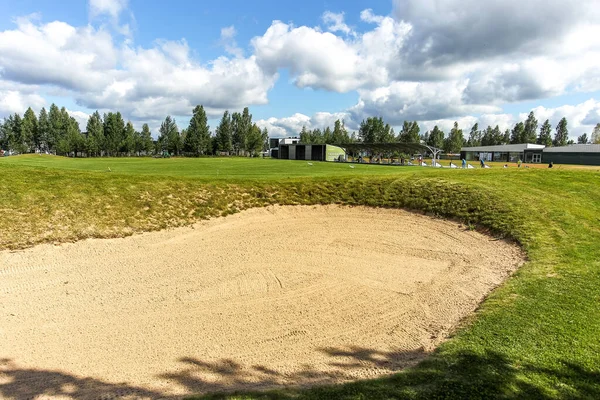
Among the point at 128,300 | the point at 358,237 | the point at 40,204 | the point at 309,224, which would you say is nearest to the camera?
the point at 128,300

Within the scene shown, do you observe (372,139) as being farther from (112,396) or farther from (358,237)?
(112,396)

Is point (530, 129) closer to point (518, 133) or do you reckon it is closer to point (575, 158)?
point (518, 133)

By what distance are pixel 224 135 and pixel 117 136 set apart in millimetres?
35569

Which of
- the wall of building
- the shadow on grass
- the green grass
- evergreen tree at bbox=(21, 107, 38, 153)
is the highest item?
evergreen tree at bbox=(21, 107, 38, 153)

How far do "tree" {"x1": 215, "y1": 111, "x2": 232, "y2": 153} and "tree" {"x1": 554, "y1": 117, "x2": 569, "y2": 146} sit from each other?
13091cm

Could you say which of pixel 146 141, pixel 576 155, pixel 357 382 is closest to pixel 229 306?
pixel 357 382

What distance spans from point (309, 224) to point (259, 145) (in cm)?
12109

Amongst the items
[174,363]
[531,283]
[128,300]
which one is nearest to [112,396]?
[174,363]

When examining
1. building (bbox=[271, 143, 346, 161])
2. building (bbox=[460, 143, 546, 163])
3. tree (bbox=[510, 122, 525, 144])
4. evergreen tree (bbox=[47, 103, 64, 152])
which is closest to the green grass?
building (bbox=[271, 143, 346, 161])

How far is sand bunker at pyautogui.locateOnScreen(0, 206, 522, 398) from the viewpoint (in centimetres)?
589

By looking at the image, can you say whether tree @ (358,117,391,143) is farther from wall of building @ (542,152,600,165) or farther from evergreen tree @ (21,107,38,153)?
evergreen tree @ (21,107,38,153)

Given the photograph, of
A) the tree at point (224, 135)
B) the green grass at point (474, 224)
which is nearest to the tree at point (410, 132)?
the tree at point (224, 135)

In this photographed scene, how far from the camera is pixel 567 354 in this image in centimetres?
543

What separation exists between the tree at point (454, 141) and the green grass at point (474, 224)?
428ft
